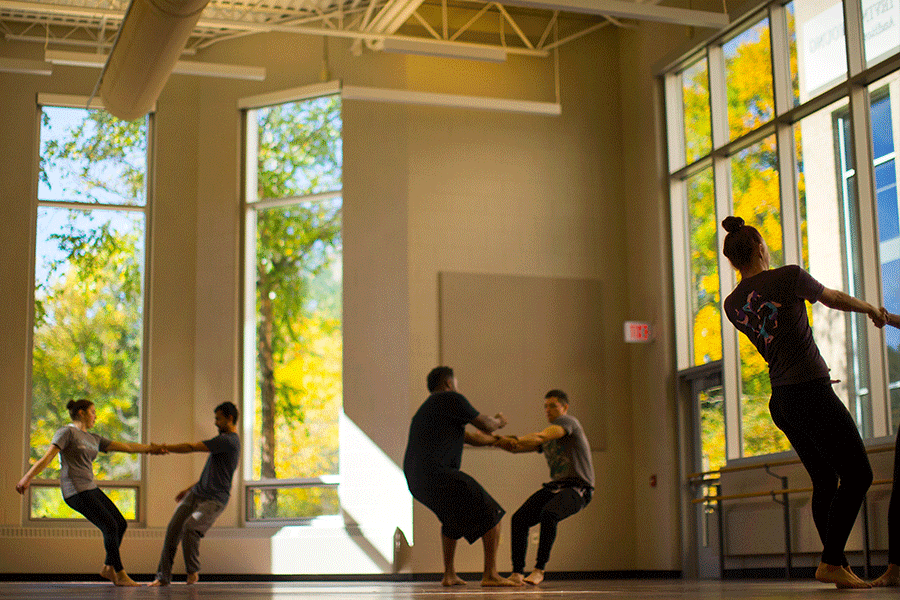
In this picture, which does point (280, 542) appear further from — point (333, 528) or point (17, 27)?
point (17, 27)

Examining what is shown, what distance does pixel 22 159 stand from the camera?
36.2ft

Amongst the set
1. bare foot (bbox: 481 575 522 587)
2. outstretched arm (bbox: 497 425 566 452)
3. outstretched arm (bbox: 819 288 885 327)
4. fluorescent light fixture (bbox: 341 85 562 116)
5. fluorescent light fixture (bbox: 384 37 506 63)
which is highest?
fluorescent light fixture (bbox: 384 37 506 63)

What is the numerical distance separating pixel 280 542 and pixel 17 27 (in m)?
6.26

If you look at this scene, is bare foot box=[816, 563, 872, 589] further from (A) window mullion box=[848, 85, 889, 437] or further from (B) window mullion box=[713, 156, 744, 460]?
(B) window mullion box=[713, 156, 744, 460]

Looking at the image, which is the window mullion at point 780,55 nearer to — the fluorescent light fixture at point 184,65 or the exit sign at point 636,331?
the exit sign at point 636,331

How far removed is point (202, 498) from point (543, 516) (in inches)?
114

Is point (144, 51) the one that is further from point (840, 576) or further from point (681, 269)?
point (840, 576)

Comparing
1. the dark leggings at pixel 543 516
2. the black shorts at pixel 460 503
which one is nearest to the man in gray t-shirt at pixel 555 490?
the dark leggings at pixel 543 516

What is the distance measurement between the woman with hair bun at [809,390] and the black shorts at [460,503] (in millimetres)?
2578

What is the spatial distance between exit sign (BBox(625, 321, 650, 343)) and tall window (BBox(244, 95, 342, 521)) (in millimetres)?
3030

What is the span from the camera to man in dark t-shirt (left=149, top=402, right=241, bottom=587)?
7.98 metres

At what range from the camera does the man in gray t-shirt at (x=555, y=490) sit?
6762mm

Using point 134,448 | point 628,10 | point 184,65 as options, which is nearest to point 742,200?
point 628,10

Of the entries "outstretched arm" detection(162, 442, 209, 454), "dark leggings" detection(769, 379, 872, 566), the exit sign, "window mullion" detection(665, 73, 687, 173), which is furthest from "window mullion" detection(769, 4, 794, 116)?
"outstretched arm" detection(162, 442, 209, 454)
